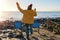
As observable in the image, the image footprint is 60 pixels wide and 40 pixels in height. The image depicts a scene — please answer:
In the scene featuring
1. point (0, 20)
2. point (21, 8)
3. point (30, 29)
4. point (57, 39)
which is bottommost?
point (57, 39)

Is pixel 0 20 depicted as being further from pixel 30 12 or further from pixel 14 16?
pixel 30 12

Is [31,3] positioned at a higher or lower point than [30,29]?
higher

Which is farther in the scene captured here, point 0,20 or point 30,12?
point 0,20

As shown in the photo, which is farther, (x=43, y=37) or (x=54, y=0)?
(x=54, y=0)

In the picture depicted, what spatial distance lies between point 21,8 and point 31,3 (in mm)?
149

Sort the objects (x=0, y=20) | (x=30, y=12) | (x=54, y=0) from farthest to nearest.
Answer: (x=54, y=0) < (x=0, y=20) < (x=30, y=12)

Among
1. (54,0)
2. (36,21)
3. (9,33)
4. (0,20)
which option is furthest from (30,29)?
(54,0)

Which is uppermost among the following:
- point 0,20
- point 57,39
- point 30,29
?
point 0,20

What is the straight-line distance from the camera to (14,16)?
1.75 metres

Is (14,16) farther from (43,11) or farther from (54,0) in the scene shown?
(54,0)

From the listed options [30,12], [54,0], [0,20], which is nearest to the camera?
[30,12]

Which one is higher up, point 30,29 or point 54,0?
point 54,0

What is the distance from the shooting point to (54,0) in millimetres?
1851

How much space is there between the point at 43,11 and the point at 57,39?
376 mm
